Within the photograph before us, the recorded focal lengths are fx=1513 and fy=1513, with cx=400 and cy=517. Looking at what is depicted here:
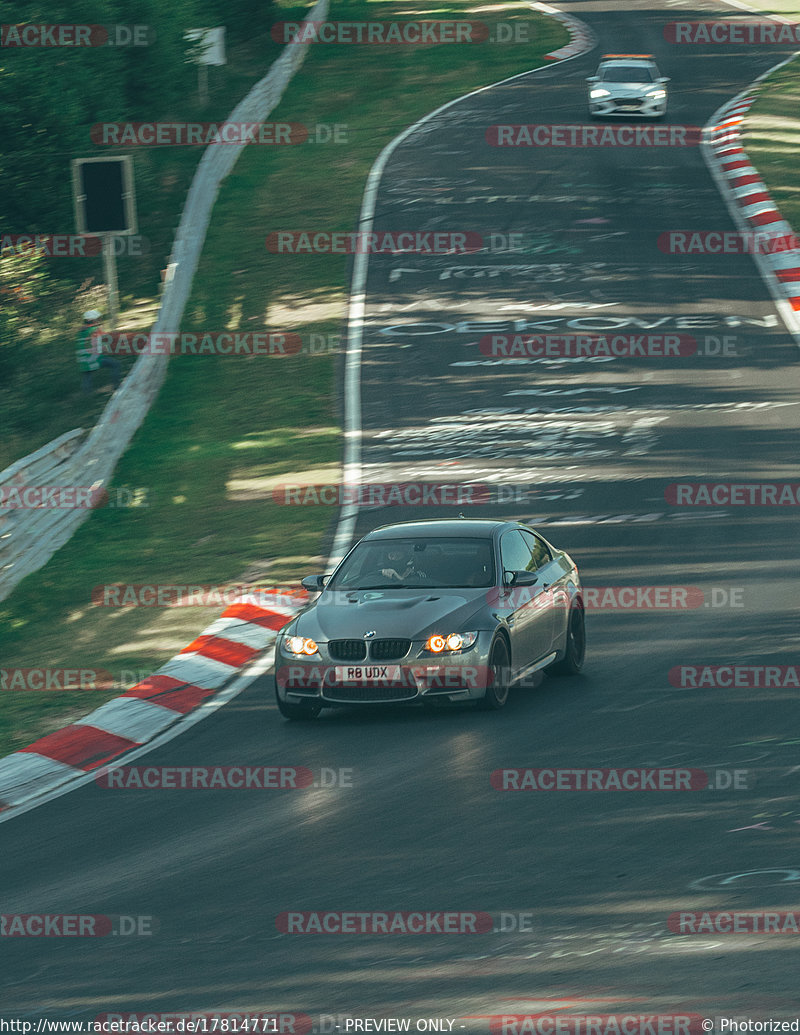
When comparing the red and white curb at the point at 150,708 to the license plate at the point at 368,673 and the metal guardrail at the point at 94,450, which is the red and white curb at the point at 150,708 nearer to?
the license plate at the point at 368,673

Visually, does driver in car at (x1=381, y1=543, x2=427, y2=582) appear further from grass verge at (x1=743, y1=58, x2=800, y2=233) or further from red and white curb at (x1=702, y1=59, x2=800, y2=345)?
grass verge at (x1=743, y1=58, x2=800, y2=233)

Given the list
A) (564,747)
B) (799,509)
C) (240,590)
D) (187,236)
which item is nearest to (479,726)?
(564,747)

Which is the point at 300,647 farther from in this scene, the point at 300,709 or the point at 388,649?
the point at 388,649

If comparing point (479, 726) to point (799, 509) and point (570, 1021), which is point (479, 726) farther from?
point (799, 509)

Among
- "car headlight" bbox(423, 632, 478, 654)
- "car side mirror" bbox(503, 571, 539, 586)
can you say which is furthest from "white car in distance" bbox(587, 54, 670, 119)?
"car headlight" bbox(423, 632, 478, 654)

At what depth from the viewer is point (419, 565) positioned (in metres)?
13.0

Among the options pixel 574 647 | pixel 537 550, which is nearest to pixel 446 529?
pixel 537 550

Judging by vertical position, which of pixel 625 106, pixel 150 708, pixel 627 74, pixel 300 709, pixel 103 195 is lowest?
pixel 150 708

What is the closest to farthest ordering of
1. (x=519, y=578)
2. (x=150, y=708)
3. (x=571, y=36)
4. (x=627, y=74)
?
1. (x=519, y=578)
2. (x=150, y=708)
3. (x=627, y=74)
4. (x=571, y=36)

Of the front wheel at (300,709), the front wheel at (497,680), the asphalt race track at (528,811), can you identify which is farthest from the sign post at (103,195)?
the front wheel at (497,680)

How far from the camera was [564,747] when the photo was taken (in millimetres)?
10641

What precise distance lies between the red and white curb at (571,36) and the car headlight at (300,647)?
3933 cm

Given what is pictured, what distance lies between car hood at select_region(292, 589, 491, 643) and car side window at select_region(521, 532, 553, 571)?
123 centimetres

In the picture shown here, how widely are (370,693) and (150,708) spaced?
215 cm
